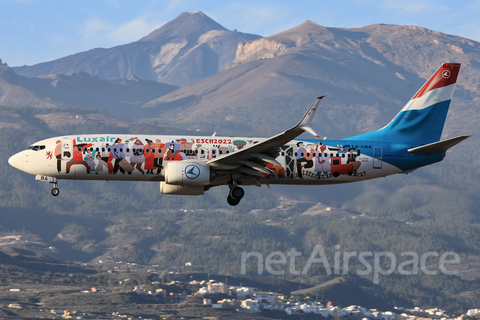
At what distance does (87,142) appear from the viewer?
60062mm

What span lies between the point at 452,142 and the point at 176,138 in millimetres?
24344

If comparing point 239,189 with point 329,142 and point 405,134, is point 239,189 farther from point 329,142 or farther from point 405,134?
point 405,134

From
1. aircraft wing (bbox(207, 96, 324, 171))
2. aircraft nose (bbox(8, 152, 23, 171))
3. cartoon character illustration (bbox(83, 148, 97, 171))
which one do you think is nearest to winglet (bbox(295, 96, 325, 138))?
aircraft wing (bbox(207, 96, 324, 171))

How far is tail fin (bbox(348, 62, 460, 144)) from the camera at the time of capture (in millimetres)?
67062

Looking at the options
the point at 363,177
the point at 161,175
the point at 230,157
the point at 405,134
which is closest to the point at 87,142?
the point at 161,175

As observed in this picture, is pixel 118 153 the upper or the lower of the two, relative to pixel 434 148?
lower

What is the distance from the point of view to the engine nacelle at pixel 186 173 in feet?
187

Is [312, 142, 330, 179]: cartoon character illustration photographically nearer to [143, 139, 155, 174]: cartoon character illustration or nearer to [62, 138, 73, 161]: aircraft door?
[143, 139, 155, 174]: cartoon character illustration

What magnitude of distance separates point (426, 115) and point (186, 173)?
25.8 metres

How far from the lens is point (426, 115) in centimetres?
6738

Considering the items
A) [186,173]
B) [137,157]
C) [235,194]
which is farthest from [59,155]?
[235,194]

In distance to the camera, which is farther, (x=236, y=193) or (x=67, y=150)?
→ (x=236, y=193)

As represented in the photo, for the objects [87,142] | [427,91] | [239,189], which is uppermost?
[427,91]

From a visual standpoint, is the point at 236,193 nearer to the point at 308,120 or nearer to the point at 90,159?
the point at 308,120
